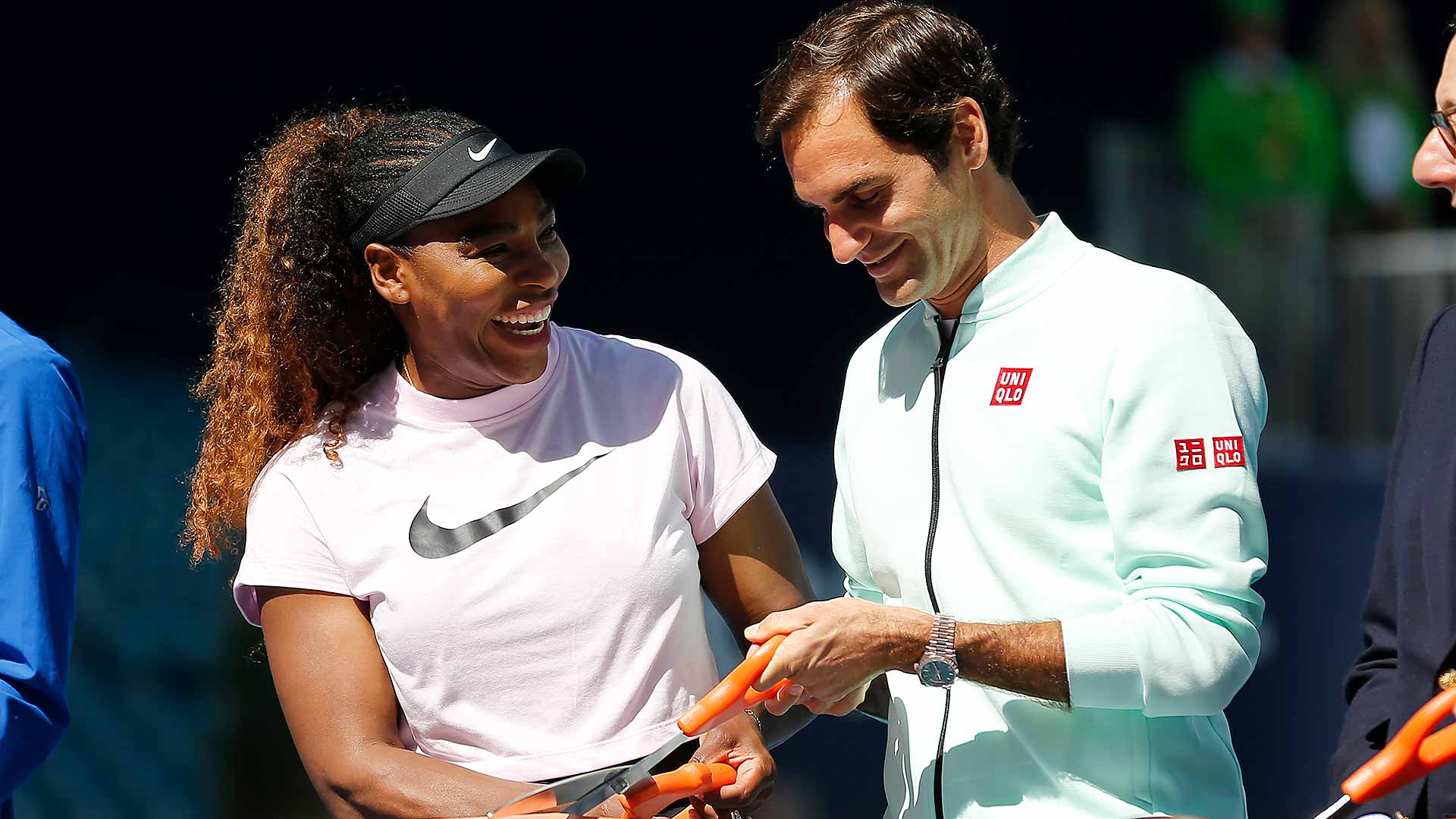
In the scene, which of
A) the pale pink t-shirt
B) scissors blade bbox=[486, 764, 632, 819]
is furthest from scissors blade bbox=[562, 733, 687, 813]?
the pale pink t-shirt

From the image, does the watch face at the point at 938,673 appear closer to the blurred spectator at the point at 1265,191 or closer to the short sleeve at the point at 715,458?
the short sleeve at the point at 715,458

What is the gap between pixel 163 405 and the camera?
419 centimetres

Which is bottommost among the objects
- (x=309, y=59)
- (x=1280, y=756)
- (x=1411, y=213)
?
(x=1280, y=756)

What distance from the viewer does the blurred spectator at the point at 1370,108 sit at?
20.7 ft

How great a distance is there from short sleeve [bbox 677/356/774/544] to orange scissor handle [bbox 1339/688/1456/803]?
102 centimetres

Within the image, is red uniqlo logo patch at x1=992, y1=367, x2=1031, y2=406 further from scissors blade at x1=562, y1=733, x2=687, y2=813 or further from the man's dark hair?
scissors blade at x1=562, y1=733, x2=687, y2=813

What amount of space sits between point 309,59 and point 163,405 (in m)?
1.04

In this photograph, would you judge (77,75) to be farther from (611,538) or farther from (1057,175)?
(1057,175)

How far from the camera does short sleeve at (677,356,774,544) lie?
2.36 metres

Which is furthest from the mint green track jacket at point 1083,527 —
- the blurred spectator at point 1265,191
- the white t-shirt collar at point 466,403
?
the blurred spectator at point 1265,191

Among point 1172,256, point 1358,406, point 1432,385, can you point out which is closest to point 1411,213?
point 1358,406

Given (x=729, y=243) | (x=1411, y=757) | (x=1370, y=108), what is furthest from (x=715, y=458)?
(x=1370, y=108)

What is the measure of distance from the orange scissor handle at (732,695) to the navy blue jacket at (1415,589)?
72cm

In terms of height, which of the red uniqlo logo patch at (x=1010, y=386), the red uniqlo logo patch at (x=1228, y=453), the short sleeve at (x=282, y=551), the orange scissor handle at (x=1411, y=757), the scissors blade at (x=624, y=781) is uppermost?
the red uniqlo logo patch at (x=1010, y=386)
